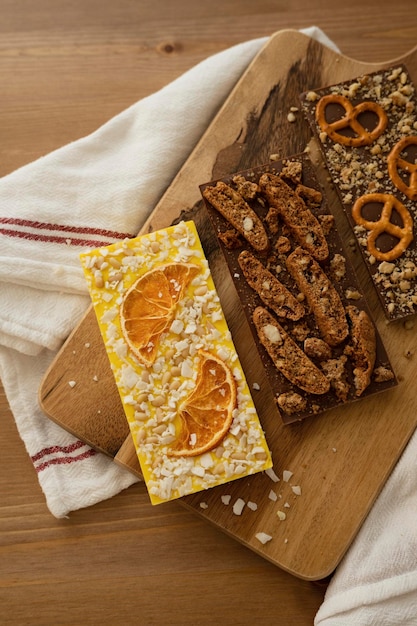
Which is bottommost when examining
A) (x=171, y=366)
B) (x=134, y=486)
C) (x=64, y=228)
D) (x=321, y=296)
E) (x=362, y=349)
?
(x=134, y=486)

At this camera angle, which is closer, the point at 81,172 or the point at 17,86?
the point at 81,172

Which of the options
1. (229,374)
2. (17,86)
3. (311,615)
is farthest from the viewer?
(17,86)

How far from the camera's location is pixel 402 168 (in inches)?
129

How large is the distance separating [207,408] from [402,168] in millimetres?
1544

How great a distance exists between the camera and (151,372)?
119 inches

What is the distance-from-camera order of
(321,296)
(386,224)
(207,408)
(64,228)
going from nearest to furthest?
(207,408) < (321,296) < (386,224) < (64,228)

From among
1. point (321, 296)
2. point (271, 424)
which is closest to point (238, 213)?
point (321, 296)

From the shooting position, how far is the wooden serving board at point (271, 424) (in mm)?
3084

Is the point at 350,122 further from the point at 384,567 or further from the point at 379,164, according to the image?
the point at 384,567

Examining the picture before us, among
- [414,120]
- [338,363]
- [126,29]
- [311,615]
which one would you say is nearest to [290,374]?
[338,363]

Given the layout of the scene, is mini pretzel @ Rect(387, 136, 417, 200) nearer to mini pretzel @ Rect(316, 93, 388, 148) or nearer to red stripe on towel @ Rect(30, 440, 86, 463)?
mini pretzel @ Rect(316, 93, 388, 148)

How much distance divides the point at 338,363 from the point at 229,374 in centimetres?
52

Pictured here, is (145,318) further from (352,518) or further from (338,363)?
(352,518)

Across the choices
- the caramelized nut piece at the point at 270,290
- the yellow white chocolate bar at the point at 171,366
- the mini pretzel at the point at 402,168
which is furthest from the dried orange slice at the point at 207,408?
the mini pretzel at the point at 402,168
